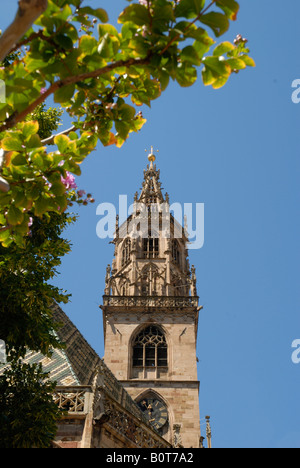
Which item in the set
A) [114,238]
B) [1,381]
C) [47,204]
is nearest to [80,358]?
[1,381]

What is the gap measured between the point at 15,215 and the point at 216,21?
2253 mm

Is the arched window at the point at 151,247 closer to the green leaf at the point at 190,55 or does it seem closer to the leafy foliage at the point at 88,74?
the leafy foliage at the point at 88,74

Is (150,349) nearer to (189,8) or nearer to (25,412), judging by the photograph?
(25,412)

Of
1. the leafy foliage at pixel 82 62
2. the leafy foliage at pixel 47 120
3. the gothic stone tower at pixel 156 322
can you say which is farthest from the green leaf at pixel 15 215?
the gothic stone tower at pixel 156 322

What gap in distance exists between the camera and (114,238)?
3888 cm

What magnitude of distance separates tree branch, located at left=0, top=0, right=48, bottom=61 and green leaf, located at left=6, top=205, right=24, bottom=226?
1.37 meters

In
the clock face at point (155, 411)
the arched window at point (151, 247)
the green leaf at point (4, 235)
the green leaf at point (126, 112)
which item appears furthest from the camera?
the arched window at point (151, 247)

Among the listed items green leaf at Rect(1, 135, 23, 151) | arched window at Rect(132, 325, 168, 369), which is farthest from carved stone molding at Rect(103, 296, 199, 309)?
green leaf at Rect(1, 135, 23, 151)

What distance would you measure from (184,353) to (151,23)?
26929 mm

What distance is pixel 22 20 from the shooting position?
3.20 metres

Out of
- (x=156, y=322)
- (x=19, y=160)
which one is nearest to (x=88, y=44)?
(x=19, y=160)

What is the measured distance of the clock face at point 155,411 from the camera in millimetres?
25406

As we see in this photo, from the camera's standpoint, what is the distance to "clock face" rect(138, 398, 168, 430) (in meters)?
25.4
